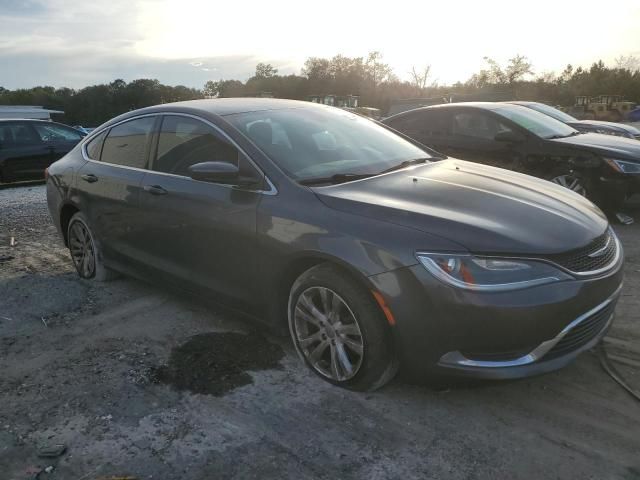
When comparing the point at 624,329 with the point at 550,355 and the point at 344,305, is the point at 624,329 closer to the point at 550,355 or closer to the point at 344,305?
the point at 550,355

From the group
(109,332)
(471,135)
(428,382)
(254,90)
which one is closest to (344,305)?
(428,382)

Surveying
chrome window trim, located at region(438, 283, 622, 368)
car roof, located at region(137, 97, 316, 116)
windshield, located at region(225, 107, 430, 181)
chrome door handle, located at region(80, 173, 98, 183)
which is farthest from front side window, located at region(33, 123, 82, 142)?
chrome window trim, located at region(438, 283, 622, 368)

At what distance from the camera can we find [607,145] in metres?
7.04

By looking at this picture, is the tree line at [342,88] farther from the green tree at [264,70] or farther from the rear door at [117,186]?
the rear door at [117,186]

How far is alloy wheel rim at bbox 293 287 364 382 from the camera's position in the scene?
3.06 metres

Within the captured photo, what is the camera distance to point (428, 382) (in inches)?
115

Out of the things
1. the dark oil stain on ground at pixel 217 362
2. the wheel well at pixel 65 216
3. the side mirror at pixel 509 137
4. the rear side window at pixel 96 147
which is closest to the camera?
the dark oil stain on ground at pixel 217 362

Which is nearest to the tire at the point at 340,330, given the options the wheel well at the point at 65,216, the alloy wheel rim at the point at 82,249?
the alloy wheel rim at the point at 82,249

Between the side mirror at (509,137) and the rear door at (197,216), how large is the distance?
14.8 ft

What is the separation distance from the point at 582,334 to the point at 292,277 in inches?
62.7

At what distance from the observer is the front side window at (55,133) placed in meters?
11.5

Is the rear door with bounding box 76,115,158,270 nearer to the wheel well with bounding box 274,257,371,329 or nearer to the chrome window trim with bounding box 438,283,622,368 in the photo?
the wheel well with bounding box 274,257,371,329

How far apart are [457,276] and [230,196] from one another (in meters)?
1.59

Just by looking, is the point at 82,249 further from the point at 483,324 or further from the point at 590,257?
the point at 590,257
